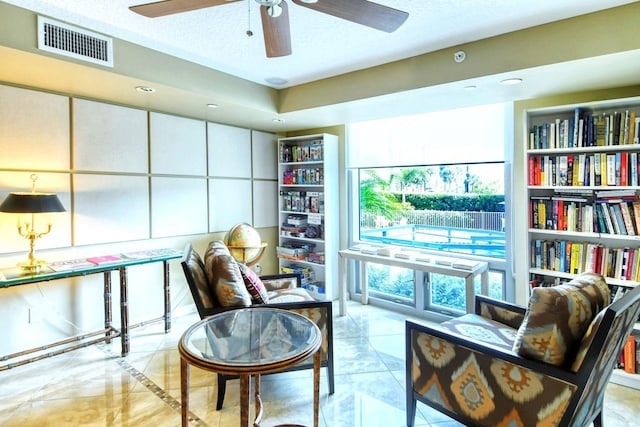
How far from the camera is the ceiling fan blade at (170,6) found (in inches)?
65.8

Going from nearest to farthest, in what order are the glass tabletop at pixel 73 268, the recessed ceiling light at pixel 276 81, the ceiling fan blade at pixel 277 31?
the ceiling fan blade at pixel 277 31 → the glass tabletop at pixel 73 268 → the recessed ceiling light at pixel 276 81

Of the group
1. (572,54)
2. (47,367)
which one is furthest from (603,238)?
(47,367)

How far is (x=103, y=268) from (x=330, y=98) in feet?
8.19

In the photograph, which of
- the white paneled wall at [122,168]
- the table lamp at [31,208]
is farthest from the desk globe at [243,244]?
the table lamp at [31,208]

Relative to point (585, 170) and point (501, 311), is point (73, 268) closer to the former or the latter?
point (501, 311)

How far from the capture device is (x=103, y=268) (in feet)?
9.28

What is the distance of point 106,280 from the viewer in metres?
3.17

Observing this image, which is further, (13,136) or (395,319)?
(395,319)

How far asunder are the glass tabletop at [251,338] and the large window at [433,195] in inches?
92.9

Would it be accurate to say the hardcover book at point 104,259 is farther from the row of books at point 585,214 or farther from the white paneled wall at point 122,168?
the row of books at point 585,214

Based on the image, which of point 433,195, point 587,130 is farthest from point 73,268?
point 587,130

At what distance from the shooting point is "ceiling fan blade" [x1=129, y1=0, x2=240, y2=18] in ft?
5.49

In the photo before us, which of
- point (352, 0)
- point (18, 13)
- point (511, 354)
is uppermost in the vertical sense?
point (18, 13)

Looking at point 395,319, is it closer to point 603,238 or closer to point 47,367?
point 603,238
